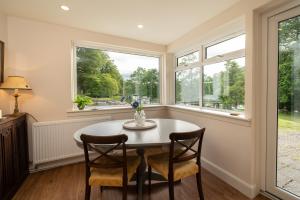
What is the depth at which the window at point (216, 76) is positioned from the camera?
2316 mm

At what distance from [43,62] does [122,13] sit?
1.50 m

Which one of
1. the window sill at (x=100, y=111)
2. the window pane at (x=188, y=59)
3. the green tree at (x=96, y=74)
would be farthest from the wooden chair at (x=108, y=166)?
the window pane at (x=188, y=59)

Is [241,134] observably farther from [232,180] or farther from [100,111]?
[100,111]

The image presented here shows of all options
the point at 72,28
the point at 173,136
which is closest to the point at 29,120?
the point at 72,28

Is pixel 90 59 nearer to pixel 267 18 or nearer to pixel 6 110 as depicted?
pixel 6 110

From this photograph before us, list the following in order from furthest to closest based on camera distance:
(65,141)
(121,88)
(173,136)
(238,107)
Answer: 1. (121,88)
2. (65,141)
3. (238,107)
4. (173,136)

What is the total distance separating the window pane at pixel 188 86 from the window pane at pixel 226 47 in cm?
42

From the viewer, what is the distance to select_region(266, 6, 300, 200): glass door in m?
1.66

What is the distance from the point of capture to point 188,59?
3486 millimetres

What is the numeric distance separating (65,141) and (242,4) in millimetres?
3230

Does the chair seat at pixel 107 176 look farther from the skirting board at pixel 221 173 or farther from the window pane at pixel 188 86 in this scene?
the window pane at pixel 188 86

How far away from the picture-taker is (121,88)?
355 centimetres

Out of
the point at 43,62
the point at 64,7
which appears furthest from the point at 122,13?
the point at 43,62

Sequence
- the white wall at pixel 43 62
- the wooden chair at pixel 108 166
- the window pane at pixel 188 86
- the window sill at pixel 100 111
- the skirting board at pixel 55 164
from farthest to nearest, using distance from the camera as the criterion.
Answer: the window pane at pixel 188 86
the window sill at pixel 100 111
the skirting board at pixel 55 164
the white wall at pixel 43 62
the wooden chair at pixel 108 166
